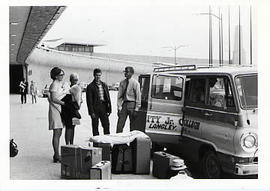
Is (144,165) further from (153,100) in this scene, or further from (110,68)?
(110,68)

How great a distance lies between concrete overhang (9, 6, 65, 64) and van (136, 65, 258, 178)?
3.96 ft

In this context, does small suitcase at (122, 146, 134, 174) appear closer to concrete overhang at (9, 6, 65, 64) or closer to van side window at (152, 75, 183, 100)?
van side window at (152, 75, 183, 100)

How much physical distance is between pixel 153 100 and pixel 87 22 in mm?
1119

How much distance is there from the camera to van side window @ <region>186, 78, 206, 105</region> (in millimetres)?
3784

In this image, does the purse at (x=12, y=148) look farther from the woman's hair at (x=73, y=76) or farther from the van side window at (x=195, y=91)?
the van side window at (x=195, y=91)

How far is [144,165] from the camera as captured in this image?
3.97 metres

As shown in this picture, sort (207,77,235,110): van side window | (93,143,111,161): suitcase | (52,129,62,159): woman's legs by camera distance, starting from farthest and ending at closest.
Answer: (52,129,62,159): woman's legs
(93,143,111,161): suitcase
(207,77,235,110): van side window

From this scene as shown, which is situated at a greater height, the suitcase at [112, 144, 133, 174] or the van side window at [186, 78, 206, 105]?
the van side window at [186, 78, 206, 105]

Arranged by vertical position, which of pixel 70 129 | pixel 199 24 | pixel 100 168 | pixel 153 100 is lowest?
pixel 100 168

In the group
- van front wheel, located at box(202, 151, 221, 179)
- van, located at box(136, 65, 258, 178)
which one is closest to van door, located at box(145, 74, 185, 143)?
van, located at box(136, 65, 258, 178)

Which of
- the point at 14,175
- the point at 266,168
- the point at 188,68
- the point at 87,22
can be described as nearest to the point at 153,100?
the point at 188,68

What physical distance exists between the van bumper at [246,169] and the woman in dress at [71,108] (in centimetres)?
177

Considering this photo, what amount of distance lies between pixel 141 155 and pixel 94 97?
831 millimetres

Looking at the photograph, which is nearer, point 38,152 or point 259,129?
point 259,129
